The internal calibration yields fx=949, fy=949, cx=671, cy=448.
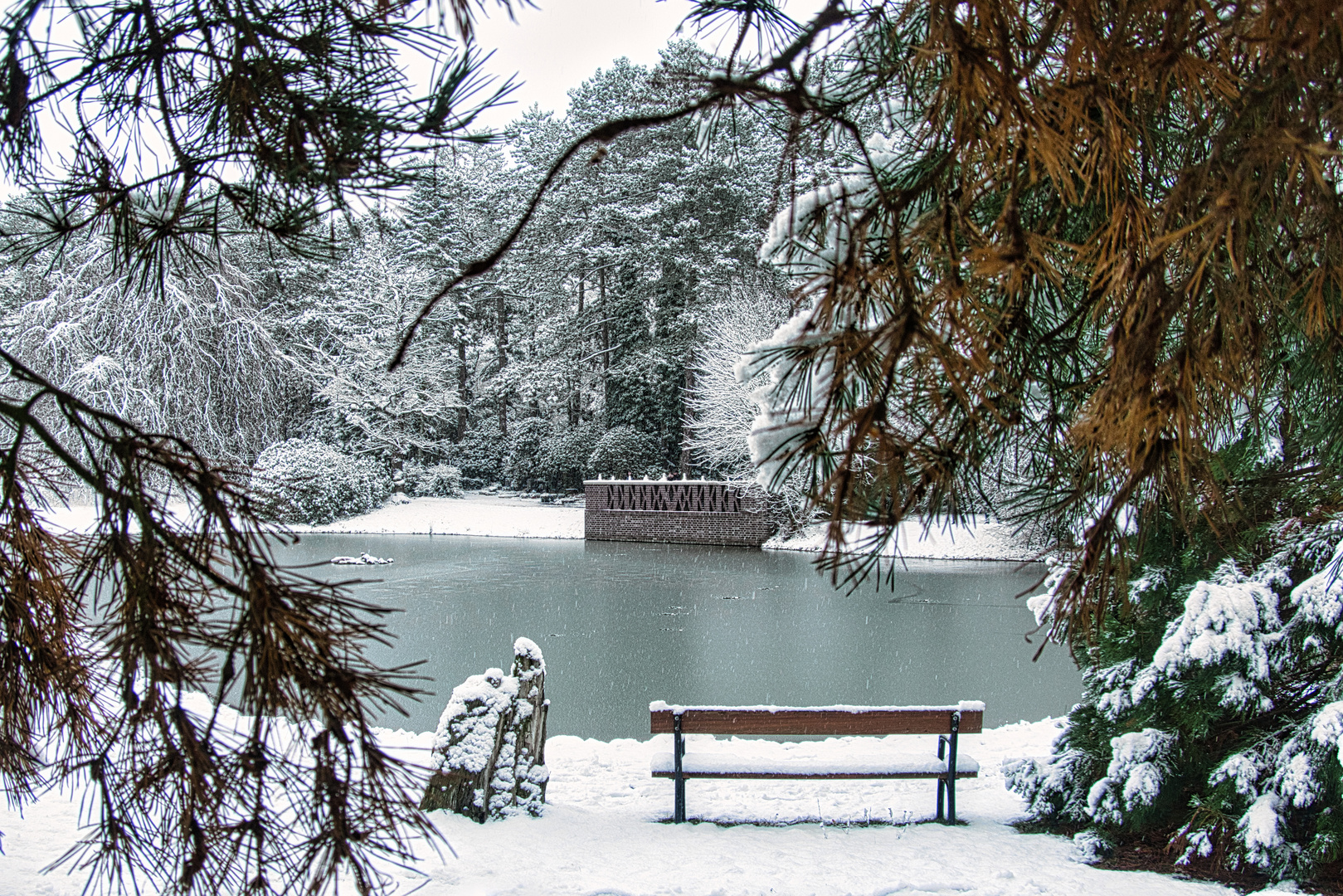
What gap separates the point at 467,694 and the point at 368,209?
3.12 m

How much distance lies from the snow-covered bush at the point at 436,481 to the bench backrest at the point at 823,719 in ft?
68.0

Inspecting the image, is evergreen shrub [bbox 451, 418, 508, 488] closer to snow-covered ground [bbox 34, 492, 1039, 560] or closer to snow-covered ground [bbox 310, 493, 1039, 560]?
snow-covered ground [bbox 34, 492, 1039, 560]

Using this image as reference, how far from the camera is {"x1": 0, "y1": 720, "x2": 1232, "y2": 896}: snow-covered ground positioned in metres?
3.52

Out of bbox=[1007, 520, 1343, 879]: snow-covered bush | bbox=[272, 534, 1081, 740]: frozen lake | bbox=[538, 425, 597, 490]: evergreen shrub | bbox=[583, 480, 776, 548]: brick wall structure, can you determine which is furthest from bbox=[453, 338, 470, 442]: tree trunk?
bbox=[1007, 520, 1343, 879]: snow-covered bush

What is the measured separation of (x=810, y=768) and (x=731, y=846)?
2.04ft

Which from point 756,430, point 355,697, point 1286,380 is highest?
point 1286,380

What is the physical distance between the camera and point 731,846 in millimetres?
4109

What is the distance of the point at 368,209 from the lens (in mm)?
1831

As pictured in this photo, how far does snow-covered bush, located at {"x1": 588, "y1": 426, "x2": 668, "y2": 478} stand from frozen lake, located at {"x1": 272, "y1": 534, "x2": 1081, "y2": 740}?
7125 millimetres

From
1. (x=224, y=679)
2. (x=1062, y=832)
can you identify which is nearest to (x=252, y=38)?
(x=224, y=679)

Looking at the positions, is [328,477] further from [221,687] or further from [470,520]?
[221,687]

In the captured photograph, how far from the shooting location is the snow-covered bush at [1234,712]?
11.6ft

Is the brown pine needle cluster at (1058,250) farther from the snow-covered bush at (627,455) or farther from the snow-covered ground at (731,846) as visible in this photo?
the snow-covered bush at (627,455)

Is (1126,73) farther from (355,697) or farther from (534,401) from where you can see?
(534,401)
